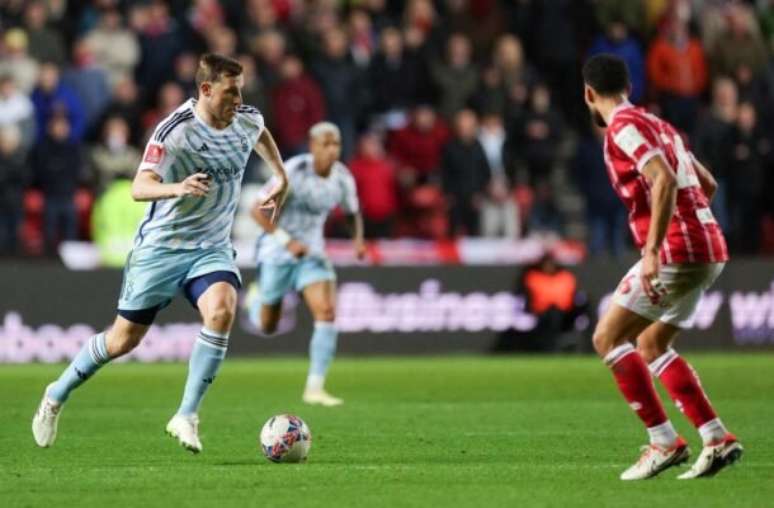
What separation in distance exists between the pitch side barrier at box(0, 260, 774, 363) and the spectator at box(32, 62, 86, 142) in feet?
6.72

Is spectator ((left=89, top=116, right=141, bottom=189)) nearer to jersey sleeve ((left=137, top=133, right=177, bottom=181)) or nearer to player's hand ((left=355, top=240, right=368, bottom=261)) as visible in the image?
player's hand ((left=355, top=240, right=368, bottom=261))

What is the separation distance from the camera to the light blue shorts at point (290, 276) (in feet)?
52.3

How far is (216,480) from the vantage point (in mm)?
9594

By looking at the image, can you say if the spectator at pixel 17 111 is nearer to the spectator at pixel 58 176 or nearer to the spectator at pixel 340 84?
the spectator at pixel 58 176

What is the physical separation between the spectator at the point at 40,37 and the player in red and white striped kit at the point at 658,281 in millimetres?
14555

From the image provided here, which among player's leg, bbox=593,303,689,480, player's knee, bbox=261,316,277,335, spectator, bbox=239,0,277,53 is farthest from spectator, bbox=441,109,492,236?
player's leg, bbox=593,303,689,480

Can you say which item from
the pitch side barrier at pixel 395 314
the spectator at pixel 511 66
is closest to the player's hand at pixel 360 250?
the pitch side barrier at pixel 395 314

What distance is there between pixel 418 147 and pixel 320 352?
27.9 ft

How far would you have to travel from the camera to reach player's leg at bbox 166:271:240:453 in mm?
10812

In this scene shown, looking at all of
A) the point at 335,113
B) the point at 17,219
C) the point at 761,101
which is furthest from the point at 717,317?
the point at 17,219

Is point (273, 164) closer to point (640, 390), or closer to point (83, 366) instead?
point (83, 366)

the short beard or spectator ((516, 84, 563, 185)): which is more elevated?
the short beard

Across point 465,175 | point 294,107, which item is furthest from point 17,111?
point 465,175

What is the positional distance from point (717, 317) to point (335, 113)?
570 centimetres
